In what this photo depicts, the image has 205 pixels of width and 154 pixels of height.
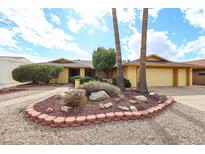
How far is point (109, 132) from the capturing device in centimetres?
351

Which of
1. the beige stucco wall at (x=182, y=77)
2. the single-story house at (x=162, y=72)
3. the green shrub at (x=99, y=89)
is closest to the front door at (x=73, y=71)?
the single-story house at (x=162, y=72)

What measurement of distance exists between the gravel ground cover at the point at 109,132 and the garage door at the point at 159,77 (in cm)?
1187

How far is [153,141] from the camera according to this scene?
10.5ft

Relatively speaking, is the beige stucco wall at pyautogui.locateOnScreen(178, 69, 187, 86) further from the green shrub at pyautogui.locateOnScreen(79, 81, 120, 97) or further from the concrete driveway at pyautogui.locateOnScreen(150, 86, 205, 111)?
the green shrub at pyautogui.locateOnScreen(79, 81, 120, 97)

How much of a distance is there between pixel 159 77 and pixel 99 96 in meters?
12.4

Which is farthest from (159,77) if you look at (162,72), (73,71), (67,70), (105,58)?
(73,71)

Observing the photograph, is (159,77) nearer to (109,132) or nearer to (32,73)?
(32,73)

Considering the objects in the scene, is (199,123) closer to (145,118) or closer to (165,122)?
(165,122)

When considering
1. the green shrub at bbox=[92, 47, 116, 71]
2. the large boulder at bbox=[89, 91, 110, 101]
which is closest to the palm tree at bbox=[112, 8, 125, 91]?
the large boulder at bbox=[89, 91, 110, 101]

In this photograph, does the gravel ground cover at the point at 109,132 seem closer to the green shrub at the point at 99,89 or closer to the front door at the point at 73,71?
the green shrub at the point at 99,89

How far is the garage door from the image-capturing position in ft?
52.2
